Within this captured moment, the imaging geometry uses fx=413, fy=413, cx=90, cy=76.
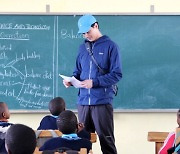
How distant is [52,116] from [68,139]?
1.00 meters

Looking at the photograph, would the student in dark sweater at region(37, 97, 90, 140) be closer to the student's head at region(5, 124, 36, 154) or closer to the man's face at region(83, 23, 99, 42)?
the man's face at region(83, 23, 99, 42)

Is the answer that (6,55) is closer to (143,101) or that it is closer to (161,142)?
(143,101)

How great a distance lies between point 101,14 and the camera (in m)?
5.23

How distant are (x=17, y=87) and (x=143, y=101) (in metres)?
Answer: 1.62

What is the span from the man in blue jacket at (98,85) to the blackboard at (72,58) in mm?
1060

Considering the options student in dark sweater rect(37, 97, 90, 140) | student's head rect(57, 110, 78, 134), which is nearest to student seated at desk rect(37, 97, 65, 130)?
student in dark sweater rect(37, 97, 90, 140)

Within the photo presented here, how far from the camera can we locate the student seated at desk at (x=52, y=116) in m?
3.68

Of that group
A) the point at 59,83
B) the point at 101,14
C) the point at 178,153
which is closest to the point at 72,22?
the point at 101,14

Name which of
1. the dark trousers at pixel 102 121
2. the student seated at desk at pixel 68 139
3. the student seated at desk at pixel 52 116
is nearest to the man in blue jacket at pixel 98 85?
the dark trousers at pixel 102 121

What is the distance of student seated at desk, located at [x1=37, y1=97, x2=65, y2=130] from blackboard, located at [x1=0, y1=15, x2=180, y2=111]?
1442 mm

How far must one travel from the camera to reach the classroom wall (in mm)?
5273

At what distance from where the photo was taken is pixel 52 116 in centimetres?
376

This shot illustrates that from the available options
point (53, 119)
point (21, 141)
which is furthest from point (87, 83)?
point (21, 141)
